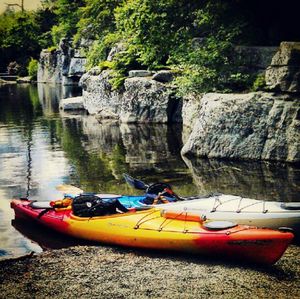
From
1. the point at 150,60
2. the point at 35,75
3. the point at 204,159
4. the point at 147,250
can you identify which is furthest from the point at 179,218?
the point at 35,75

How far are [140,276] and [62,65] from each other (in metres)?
38.0

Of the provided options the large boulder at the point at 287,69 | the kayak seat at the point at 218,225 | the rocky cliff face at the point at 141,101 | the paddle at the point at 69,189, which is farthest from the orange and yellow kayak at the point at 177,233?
the rocky cliff face at the point at 141,101

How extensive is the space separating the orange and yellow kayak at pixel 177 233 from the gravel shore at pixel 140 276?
0.60 feet

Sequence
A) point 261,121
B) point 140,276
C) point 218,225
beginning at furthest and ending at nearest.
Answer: point 261,121 → point 218,225 → point 140,276

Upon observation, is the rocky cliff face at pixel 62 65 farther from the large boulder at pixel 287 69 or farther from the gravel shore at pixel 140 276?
the gravel shore at pixel 140 276

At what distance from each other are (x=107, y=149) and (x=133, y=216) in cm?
832

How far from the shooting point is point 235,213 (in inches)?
288

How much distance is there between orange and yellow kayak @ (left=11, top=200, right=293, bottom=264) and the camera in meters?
6.36

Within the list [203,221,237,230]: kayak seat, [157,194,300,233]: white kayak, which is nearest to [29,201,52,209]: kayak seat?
[157,194,300,233]: white kayak

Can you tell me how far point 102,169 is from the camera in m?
12.6

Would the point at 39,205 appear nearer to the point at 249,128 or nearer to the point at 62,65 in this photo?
the point at 249,128

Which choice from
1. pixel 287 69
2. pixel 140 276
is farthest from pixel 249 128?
pixel 140 276

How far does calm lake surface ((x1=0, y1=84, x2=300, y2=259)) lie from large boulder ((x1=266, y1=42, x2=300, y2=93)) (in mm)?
2016

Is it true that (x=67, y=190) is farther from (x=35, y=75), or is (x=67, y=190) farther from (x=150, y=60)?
(x=35, y=75)
